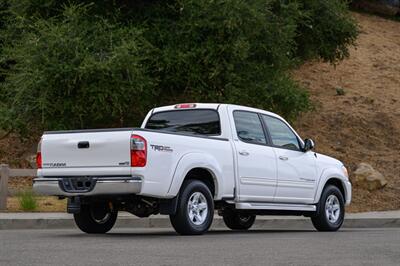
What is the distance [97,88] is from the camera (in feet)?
67.9

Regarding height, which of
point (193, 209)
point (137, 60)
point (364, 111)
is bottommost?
point (193, 209)

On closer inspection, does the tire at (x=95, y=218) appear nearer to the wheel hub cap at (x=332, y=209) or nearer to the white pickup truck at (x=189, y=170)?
the white pickup truck at (x=189, y=170)

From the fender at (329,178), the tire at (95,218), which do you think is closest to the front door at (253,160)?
the fender at (329,178)

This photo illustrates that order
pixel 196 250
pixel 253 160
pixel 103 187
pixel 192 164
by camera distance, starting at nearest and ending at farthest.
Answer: pixel 196 250, pixel 103 187, pixel 192 164, pixel 253 160

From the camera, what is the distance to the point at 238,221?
49.6 ft

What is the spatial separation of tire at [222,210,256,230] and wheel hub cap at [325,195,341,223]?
1353 mm

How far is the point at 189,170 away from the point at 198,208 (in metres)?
0.59

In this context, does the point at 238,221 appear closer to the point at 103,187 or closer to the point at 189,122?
the point at 189,122

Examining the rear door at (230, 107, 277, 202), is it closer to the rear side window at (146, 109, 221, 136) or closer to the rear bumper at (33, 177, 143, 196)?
the rear side window at (146, 109, 221, 136)

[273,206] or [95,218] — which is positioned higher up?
[273,206]

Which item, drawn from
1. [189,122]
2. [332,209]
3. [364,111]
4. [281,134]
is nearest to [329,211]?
[332,209]

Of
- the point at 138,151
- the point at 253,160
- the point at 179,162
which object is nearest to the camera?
the point at 138,151

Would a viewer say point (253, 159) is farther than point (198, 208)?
Yes

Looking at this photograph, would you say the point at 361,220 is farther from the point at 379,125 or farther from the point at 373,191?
the point at 379,125
